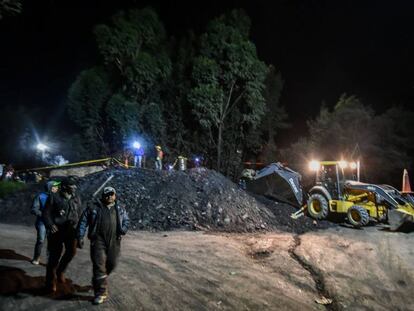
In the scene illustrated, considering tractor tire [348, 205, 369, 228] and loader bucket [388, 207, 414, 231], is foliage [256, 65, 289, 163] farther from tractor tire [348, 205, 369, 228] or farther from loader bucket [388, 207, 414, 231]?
loader bucket [388, 207, 414, 231]

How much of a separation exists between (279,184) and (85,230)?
1303 cm

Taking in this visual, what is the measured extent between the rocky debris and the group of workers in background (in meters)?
7.12

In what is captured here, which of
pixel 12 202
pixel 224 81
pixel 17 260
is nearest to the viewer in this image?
pixel 17 260

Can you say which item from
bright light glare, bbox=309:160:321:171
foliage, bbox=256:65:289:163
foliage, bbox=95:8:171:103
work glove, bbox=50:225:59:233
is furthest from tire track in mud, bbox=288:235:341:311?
foliage, bbox=256:65:289:163

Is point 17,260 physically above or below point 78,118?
below

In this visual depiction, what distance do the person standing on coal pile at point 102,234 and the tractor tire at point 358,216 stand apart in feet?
34.4

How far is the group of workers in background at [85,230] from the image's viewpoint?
16.7ft

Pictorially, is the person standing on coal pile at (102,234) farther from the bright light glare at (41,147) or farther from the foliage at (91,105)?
the bright light glare at (41,147)

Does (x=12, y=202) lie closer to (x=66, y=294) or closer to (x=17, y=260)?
(x=17, y=260)

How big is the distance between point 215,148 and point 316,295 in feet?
77.3

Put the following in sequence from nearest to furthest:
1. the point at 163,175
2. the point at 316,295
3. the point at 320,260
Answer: the point at 316,295 < the point at 320,260 < the point at 163,175

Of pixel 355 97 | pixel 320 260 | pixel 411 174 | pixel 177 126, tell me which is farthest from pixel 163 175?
pixel 355 97

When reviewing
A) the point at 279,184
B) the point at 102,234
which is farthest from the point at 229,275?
the point at 279,184

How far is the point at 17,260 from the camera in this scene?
7039 mm
